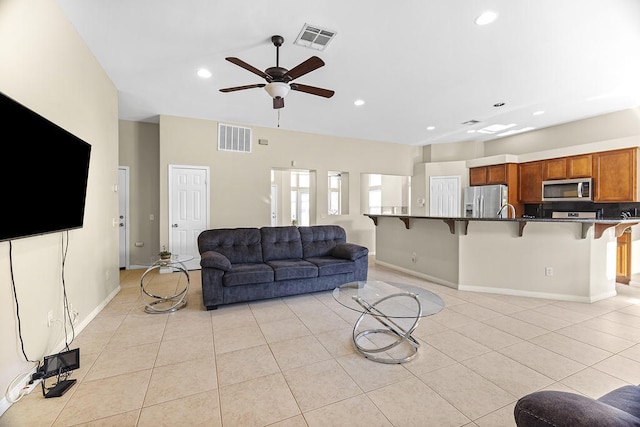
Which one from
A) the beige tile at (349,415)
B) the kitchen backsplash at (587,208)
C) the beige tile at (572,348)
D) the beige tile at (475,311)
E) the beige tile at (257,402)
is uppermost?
the kitchen backsplash at (587,208)

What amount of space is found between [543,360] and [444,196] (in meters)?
5.39

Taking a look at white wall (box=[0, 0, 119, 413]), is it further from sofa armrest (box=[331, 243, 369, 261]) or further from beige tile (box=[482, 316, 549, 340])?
beige tile (box=[482, 316, 549, 340])

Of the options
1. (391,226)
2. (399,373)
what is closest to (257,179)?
(391,226)

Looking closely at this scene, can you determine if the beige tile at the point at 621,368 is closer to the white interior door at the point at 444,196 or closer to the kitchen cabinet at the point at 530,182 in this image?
the kitchen cabinet at the point at 530,182

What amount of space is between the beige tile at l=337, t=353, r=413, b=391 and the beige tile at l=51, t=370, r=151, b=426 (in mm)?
1436

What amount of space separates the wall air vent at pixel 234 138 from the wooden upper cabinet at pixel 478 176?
538cm

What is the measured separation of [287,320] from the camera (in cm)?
308

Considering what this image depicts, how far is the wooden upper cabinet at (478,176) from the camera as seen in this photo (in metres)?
6.62

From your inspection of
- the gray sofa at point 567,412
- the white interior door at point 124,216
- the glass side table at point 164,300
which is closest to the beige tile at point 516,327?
the gray sofa at point 567,412

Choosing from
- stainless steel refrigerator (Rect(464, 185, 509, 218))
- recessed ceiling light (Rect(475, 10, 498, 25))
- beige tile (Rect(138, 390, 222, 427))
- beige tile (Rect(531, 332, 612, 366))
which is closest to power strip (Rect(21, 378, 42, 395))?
beige tile (Rect(138, 390, 222, 427))

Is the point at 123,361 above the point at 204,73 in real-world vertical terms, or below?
below

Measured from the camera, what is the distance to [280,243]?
4266mm

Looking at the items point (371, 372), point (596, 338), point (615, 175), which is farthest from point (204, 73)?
point (615, 175)

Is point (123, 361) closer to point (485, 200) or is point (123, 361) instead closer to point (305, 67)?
point (305, 67)
